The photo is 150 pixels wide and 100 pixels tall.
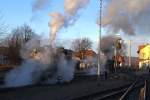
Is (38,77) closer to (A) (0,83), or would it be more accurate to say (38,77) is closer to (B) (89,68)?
(A) (0,83)

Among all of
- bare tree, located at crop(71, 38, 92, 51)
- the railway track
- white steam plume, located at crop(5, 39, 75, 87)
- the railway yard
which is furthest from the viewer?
bare tree, located at crop(71, 38, 92, 51)

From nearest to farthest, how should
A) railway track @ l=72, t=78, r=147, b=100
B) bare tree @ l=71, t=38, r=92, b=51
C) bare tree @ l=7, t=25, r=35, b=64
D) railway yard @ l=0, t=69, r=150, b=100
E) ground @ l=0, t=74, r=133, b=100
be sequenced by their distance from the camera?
railway track @ l=72, t=78, r=147, b=100, railway yard @ l=0, t=69, r=150, b=100, ground @ l=0, t=74, r=133, b=100, bare tree @ l=7, t=25, r=35, b=64, bare tree @ l=71, t=38, r=92, b=51

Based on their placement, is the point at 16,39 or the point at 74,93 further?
the point at 16,39

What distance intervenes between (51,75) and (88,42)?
342ft

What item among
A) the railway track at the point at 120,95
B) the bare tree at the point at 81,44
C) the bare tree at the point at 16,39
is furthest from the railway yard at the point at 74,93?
the bare tree at the point at 81,44

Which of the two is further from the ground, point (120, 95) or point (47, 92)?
point (47, 92)

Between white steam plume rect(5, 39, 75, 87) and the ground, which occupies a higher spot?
white steam plume rect(5, 39, 75, 87)

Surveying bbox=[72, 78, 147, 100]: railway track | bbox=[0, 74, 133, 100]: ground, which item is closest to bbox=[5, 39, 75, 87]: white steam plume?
bbox=[0, 74, 133, 100]: ground

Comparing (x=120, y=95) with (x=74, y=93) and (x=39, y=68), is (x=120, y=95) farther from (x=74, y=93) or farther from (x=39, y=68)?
(x=39, y=68)

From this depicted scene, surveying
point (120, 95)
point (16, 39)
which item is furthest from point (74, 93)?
point (16, 39)

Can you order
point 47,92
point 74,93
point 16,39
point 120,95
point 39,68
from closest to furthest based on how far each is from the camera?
point 120,95, point 74,93, point 47,92, point 39,68, point 16,39

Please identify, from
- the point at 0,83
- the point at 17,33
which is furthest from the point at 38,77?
the point at 17,33

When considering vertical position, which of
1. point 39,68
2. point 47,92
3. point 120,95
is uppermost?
point 39,68

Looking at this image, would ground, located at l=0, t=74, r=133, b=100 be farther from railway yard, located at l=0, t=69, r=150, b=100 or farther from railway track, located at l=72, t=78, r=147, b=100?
railway track, located at l=72, t=78, r=147, b=100
